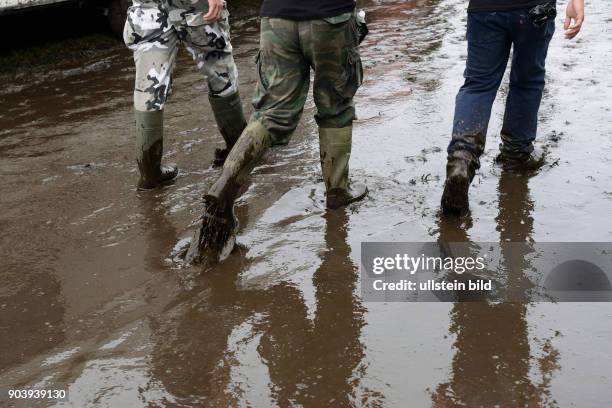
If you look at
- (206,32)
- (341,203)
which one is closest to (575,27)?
(341,203)

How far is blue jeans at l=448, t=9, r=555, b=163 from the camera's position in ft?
13.5

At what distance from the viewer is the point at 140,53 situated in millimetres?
4504

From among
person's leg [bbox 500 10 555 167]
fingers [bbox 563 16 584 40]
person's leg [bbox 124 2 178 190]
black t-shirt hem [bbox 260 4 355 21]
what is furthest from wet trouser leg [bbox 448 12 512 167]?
person's leg [bbox 124 2 178 190]

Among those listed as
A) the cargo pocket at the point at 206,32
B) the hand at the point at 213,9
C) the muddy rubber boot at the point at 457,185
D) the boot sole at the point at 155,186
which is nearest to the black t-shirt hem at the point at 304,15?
the hand at the point at 213,9

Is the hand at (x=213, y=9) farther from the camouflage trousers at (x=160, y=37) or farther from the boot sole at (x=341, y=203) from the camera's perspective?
the boot sole at (x=341, y=203)

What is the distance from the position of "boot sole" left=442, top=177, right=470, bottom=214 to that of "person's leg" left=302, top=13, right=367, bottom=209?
56cm

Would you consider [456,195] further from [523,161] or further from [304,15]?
[304,15]

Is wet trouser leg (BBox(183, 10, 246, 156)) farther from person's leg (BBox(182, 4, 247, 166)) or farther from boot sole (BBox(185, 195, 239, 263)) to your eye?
boot sole (BBox(185, 195, 239, 263))

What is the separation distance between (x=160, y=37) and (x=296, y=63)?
1000 millimetres

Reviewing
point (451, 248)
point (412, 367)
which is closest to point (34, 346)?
Answer: point (412, 367)

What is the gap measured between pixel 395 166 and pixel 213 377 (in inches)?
94.3

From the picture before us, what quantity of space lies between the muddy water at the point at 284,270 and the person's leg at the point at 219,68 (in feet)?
1.02

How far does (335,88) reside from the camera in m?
4.10

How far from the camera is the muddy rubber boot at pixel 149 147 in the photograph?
4.57 metres
